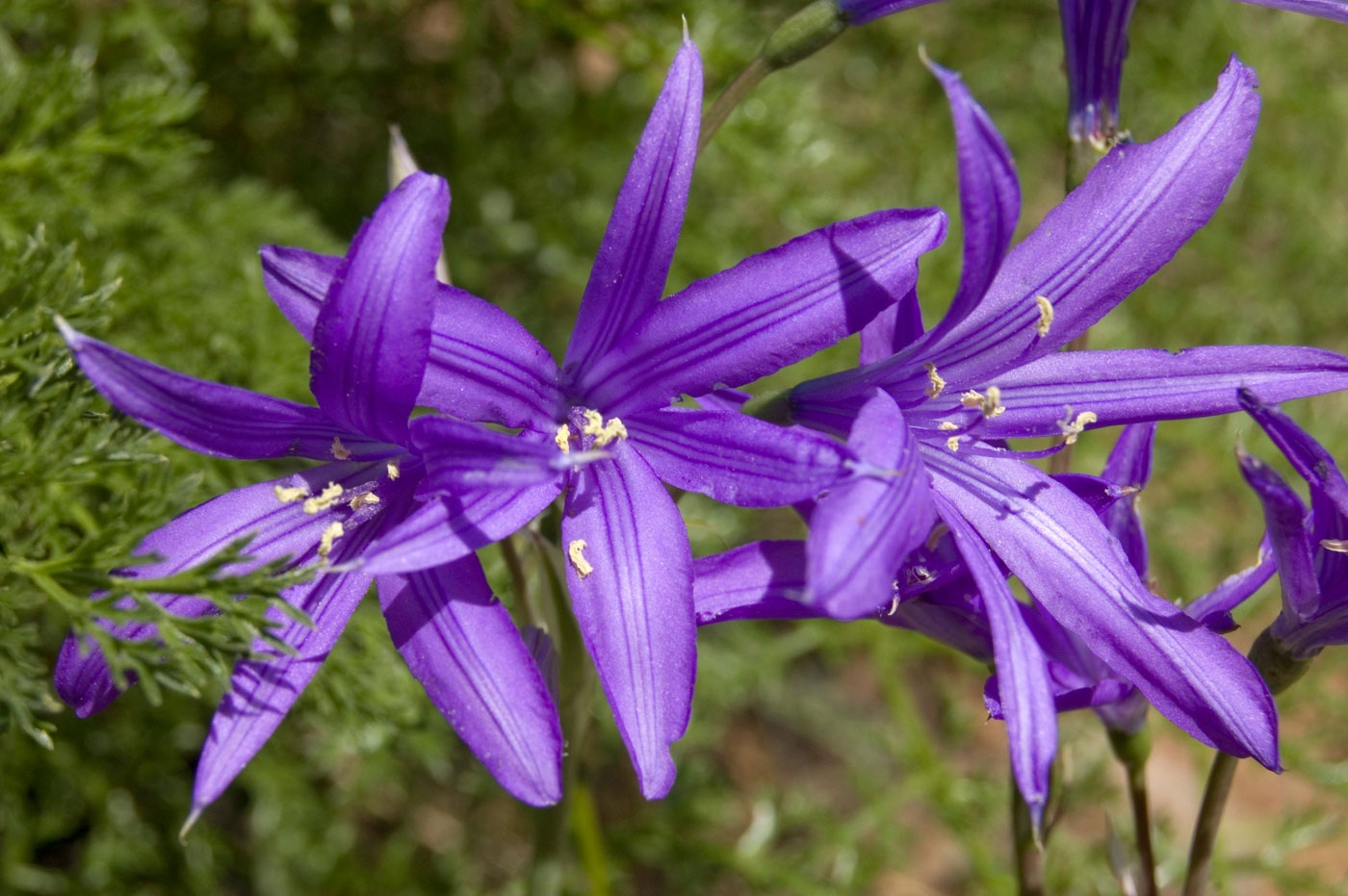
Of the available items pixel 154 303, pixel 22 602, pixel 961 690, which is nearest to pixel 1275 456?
pixel 961 690

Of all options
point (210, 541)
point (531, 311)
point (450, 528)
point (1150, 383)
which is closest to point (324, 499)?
point (210, 541)

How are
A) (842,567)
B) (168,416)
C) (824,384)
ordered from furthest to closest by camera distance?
1. (824,384)
2. (168,416)
3. (842,567)

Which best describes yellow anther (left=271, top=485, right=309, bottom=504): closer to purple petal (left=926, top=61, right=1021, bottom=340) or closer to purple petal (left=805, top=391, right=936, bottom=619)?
purple petal (left=805, top=391, right=936, bottom=619)

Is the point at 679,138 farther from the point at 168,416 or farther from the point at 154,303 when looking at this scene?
the point at 154,303

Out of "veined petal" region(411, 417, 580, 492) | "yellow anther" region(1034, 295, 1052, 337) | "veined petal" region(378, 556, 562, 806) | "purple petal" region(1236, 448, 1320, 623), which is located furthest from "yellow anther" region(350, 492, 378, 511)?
"purple petal" region(1236, 448, 1320, 623)

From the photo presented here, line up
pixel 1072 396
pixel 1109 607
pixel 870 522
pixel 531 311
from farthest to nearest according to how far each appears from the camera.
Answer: pixel 531 311 < pixel 1072 396 < pixel 1109 607 < pixel 870 522

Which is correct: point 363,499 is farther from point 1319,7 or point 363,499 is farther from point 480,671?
point 1319,7
